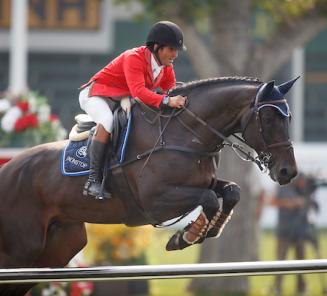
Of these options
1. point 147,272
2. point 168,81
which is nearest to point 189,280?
point 168,81

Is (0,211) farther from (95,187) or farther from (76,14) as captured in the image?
(76,14)

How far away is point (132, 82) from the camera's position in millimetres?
7480

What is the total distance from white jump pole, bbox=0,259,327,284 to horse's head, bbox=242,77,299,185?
4.27ft

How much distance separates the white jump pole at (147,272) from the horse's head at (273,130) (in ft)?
4.27

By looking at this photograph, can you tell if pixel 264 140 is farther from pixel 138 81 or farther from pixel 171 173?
pixel 138 81

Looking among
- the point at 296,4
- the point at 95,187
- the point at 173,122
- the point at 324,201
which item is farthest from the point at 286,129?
the point at 324,201

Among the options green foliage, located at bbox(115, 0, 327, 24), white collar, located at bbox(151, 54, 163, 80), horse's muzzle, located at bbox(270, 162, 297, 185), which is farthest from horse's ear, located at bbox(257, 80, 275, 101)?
green foliage, located at bbox(115, 0, 327, 24)

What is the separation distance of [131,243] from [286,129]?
4.97m

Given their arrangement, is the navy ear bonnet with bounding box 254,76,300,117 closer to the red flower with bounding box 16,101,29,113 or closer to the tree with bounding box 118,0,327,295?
the red flower with bounding box 16,101,29,113

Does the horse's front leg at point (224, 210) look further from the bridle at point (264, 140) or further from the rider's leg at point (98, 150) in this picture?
the rider's leg at point (98, 150)

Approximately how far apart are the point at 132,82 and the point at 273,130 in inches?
36.0

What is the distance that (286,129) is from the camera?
292 inches

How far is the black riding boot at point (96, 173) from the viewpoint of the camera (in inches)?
298

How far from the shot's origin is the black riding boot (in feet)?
24.8
